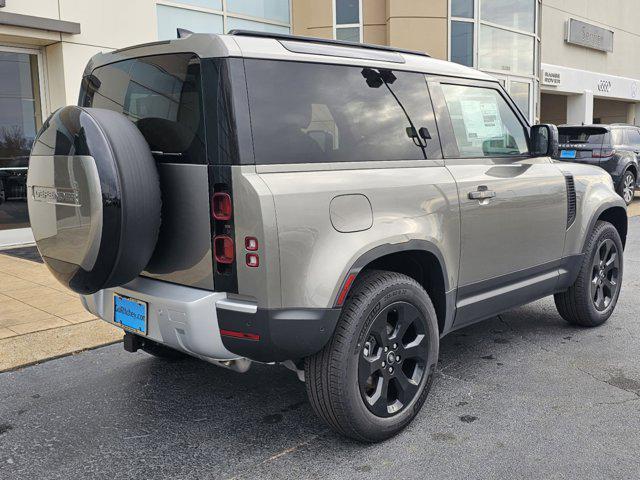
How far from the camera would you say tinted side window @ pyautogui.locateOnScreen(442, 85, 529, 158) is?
3.76m

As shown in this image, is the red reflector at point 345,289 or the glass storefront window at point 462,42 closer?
the red reflector at point 345,289

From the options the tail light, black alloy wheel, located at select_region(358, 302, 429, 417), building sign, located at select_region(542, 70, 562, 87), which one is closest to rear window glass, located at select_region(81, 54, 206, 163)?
black alloy wheel, located at select_region(358, 302, 429, 417)

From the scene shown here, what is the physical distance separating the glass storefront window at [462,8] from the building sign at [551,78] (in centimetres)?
622

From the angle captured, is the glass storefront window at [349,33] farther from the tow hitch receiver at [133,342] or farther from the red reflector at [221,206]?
the red reflector at [221,206]

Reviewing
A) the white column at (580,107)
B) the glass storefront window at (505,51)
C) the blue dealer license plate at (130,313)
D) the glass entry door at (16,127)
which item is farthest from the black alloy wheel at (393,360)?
the white column at (580,107)

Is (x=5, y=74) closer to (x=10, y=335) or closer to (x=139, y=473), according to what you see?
(x=10, y=335)

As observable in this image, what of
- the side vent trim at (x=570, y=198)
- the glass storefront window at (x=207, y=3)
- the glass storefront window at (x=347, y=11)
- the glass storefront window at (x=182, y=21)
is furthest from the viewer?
the glass storefront window at (x=347, y=11)

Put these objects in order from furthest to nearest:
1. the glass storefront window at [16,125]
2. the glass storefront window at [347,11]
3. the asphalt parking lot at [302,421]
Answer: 1. the glass storefront window at [347,11]
2. the glass storefront window at [16,125]
3. the asphalt parking lot at [302,421]

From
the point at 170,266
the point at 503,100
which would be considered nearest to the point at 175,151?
the point at 170,266

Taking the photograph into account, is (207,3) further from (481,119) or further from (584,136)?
(481,119)

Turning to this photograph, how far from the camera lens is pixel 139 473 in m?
2.88

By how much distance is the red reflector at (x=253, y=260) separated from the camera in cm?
266

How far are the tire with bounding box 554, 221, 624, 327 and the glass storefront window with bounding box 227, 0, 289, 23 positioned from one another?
29.5 feet

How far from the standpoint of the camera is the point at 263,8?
1255 centimetres
